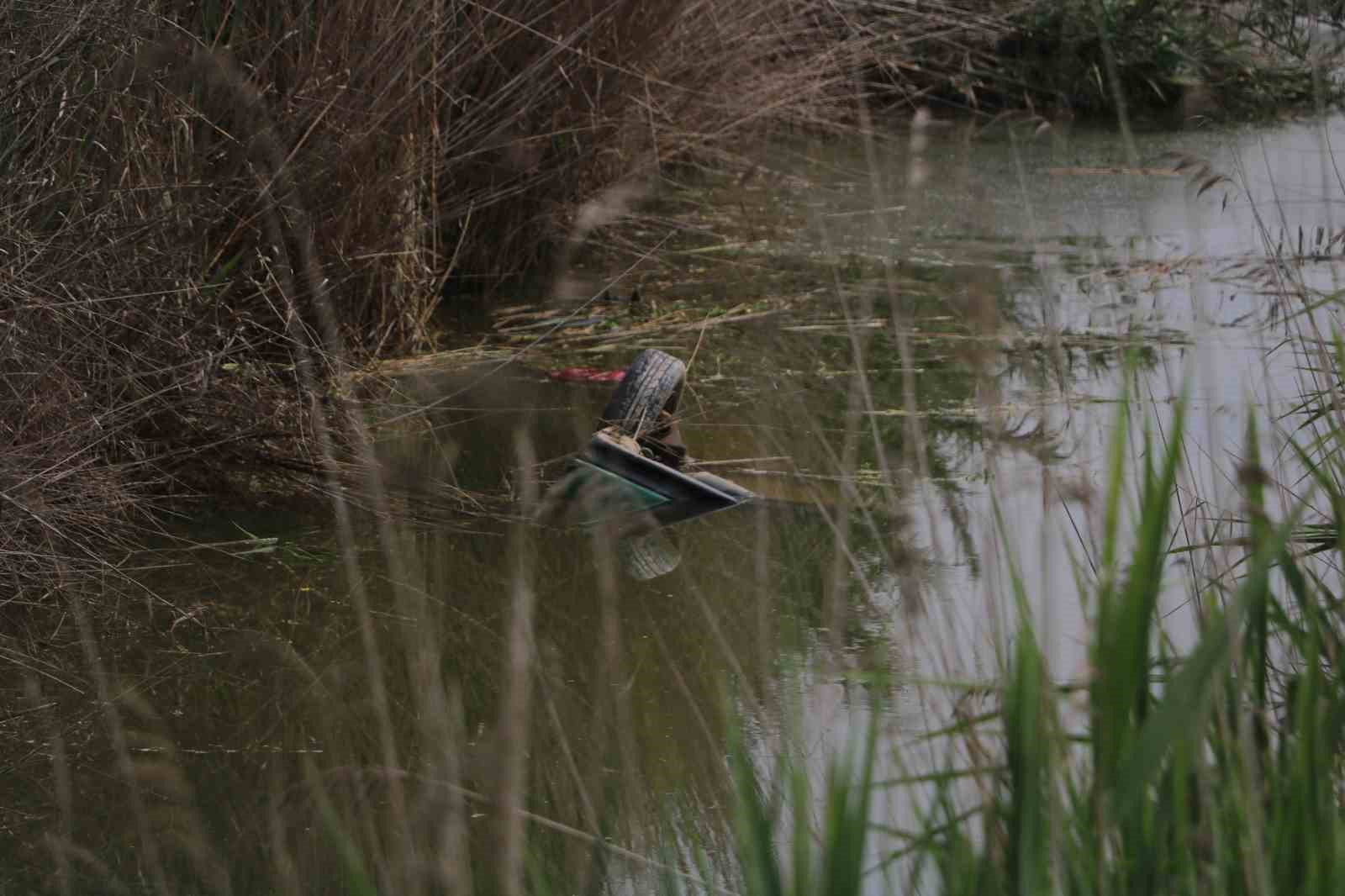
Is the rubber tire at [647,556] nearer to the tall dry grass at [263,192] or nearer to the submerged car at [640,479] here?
the submerged car at [640,479]

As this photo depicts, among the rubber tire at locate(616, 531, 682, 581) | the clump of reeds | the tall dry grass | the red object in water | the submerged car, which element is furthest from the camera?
the red object in water

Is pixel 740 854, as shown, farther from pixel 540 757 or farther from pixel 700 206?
pixel 700 206

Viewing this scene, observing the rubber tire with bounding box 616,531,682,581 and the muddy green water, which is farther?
the rubber tire with bounding box 616,531,682,581

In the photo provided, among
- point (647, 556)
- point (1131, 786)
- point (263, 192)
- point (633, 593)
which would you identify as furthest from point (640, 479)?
point (1131, 786)

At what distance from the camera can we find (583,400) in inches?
197

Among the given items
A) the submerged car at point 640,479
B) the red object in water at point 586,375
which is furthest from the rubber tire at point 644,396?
the red object in water at point 586,375

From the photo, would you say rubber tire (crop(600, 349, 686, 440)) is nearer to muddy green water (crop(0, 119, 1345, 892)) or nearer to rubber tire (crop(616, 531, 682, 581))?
muddy green water (crop(0, 119, 1345, 892))

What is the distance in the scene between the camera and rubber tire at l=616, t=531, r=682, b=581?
378 cm

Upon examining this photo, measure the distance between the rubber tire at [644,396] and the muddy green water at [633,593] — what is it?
0.24 meters

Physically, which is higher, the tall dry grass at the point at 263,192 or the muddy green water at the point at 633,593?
the tall dry grass at the point at 263,192

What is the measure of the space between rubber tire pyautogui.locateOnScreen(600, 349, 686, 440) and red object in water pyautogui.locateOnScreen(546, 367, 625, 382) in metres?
0.84

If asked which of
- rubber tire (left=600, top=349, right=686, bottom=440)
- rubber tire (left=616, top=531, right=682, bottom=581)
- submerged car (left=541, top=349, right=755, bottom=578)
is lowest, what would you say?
rubber tire (left=616, top=531, right=682, bottom=581)

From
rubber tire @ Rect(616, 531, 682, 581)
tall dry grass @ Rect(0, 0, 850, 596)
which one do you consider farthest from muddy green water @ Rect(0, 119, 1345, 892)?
tall dry grass @ Rect(0, 0, 850, 596)

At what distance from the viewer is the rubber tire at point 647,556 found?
12.4ft
